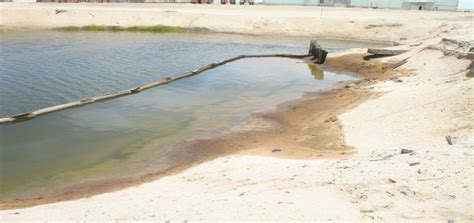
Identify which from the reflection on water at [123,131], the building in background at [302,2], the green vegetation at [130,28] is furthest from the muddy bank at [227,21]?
the building in background at [302,2]

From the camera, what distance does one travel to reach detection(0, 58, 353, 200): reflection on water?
9.98 m

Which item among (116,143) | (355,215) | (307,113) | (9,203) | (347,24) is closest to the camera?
(355,215)

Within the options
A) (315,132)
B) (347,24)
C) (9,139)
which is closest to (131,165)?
(9,139)

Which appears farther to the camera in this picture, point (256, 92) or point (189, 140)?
point (256, 92)

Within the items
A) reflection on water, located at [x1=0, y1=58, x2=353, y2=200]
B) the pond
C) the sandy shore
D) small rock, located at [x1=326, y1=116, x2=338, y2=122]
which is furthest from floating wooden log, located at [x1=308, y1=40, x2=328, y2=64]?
small rock, located at [x1=326, y1=116, x2=338, y2=122]

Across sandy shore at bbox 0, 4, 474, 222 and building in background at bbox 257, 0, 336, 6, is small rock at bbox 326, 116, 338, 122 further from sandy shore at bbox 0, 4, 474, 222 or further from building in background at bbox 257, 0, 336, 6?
building in background at bbox 257, 0, 336, 6

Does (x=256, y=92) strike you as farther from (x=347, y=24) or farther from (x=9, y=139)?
(x=347, y=24)

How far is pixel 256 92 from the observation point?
18844 mm

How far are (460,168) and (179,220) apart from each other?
4.84m

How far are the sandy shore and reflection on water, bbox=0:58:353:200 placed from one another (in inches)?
60.4

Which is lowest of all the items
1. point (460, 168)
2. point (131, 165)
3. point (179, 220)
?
point (131, 165)

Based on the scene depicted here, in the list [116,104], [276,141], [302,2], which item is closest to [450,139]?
[276,141]

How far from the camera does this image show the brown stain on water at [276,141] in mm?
9250

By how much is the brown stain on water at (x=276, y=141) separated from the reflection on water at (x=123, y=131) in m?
0.40
